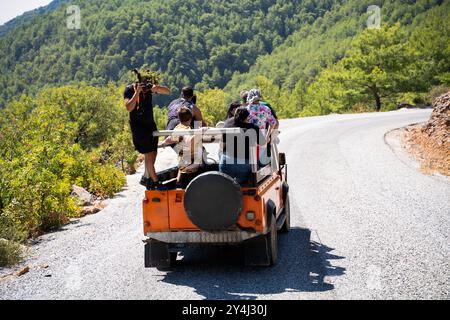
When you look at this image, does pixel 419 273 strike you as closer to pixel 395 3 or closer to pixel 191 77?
pixel 395 3

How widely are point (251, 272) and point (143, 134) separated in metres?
2.52

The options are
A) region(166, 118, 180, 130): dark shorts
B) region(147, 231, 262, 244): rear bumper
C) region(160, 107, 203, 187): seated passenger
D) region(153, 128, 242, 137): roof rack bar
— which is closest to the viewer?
region(147, 231, 262, 244): rear bumper

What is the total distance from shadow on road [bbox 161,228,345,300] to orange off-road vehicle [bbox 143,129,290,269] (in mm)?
252

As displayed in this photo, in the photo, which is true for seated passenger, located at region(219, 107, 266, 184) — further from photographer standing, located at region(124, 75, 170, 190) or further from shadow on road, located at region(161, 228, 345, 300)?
shadow on road, located at region(161, 228, 345, 300)

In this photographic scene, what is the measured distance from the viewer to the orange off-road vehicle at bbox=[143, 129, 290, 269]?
644cm

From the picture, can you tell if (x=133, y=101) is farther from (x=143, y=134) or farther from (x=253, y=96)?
(x=253, y=96)

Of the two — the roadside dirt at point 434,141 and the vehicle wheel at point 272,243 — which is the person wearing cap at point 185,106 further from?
the roadside dirt at point 434,141

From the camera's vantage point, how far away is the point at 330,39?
179375 millimetres

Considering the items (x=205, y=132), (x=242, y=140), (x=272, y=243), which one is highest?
(x=205, y=132)

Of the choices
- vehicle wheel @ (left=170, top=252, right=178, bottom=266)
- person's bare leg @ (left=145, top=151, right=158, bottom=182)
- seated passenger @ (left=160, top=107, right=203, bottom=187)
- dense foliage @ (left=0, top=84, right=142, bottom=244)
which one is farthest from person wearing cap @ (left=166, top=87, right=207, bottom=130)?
dense foliage @ (left=0, top=84, right=142, bottom=244)

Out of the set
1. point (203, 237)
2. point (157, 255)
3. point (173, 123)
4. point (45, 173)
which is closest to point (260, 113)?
point (173, 123)

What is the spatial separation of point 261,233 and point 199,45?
19519 centimetres

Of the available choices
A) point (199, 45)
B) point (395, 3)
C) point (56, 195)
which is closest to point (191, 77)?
point (199, 45)

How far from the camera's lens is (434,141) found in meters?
19.3
